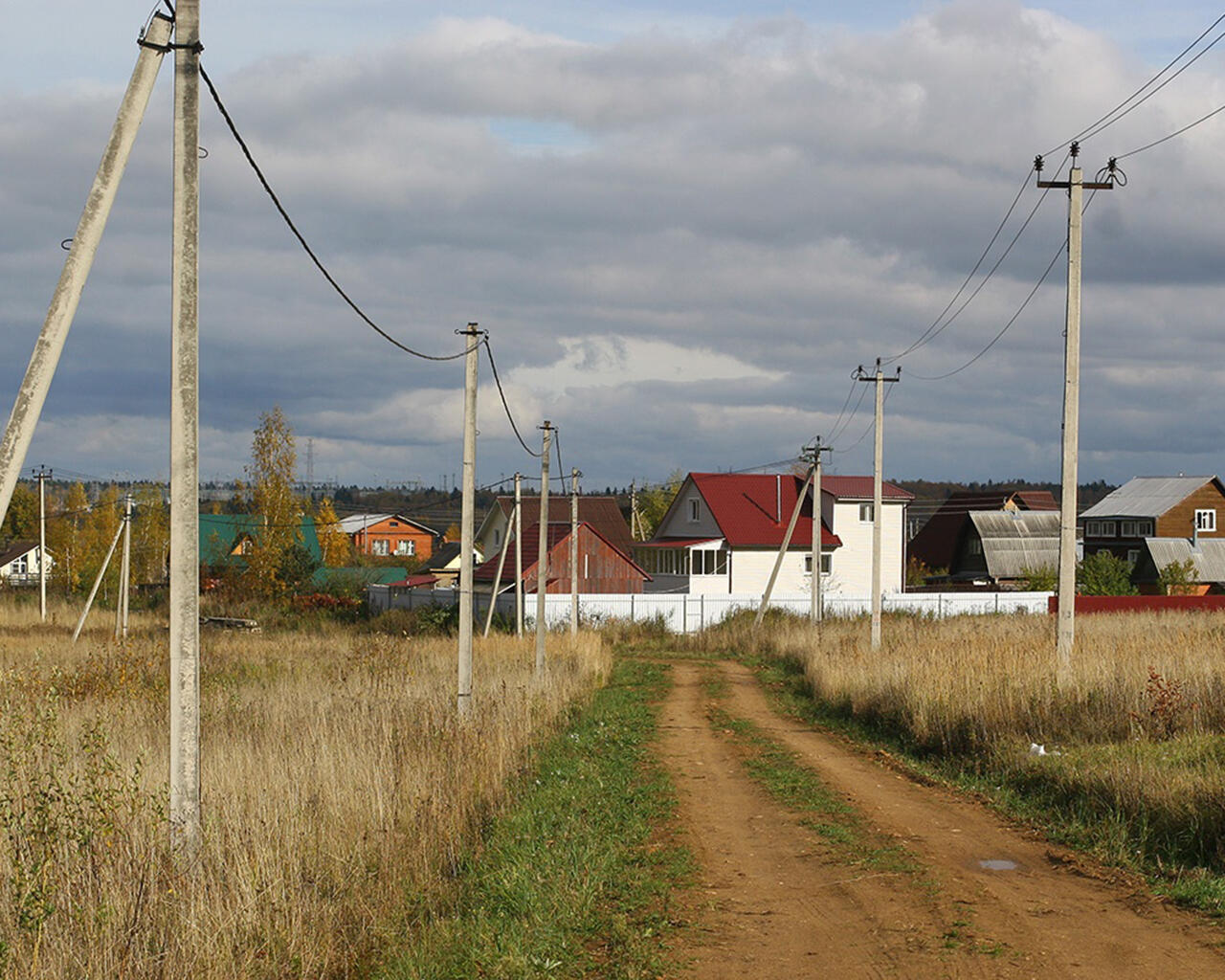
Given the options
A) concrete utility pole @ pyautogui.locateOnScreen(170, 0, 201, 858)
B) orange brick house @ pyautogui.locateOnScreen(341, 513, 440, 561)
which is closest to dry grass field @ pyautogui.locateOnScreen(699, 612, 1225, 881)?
concrete utility pole @ pyautogui.locateOnScreen(170, 0, 201, 858)

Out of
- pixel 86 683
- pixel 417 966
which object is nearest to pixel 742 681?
pixel 86 683

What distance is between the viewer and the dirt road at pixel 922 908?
659cm

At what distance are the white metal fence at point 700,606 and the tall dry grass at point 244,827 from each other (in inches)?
1124

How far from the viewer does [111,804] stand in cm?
684

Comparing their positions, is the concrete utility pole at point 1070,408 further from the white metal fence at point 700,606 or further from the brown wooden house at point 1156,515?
the brown wooden house at point 1156,515

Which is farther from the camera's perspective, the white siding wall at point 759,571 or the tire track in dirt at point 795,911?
the white siding wall at point 759,571

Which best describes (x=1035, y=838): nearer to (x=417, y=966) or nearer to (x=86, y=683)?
(x=417, y=966)

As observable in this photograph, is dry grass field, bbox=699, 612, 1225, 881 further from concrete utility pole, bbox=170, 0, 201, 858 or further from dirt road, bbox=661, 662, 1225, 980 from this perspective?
concrete utility pole, bbox=170, 0, 201, 858

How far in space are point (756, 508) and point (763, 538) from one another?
2982mm

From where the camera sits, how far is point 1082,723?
1393cm

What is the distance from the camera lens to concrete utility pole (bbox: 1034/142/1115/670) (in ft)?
56.2

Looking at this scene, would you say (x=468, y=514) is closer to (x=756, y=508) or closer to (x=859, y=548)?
(x=756, y=508)

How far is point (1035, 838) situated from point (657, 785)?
3895 millimetres

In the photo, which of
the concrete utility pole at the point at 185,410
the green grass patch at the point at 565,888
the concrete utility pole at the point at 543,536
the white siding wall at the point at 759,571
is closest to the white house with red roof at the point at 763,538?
the white siding wall at the point at 759,571
